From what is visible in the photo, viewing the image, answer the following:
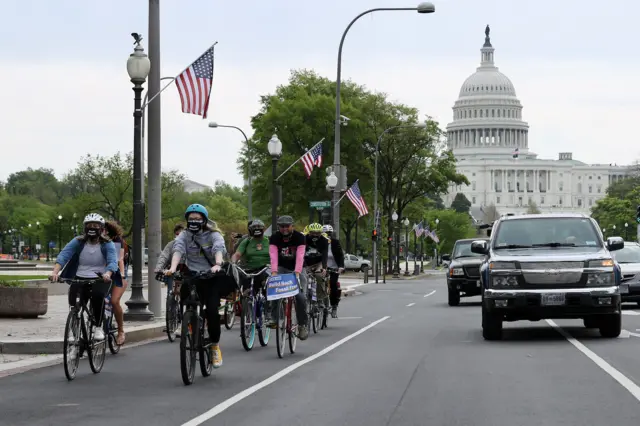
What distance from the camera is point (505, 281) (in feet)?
58.1

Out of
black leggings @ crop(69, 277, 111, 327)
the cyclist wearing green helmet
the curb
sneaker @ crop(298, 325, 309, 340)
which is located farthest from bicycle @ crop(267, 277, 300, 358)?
the cyclist wearing green helmet

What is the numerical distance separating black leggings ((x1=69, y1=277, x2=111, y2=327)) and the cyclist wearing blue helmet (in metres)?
1.29

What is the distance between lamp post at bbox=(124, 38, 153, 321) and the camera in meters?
21.3

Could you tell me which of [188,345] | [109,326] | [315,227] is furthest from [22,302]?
[188,345]

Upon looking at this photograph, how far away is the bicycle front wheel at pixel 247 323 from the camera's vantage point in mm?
16656

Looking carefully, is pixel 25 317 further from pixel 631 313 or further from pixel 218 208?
pixel 218 208

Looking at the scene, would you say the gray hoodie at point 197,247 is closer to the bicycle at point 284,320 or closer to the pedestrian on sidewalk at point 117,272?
the pedestrian on sidewalk at point 117,272

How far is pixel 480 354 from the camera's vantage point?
15828 mm

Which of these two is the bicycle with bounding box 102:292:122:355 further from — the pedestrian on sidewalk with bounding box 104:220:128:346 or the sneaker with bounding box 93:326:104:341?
the sneaker with bounding box 93:326:104:341

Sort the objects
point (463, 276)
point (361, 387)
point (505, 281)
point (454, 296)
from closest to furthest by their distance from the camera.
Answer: point (361, 387), point (505, 281), point (463, 276), point (454, 296)

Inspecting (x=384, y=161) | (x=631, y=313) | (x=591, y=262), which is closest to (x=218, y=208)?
(x=384, y=161)

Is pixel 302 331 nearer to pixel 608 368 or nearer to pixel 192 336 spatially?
pixel 192 336

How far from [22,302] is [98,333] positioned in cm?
837

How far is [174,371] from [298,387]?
2320mm
